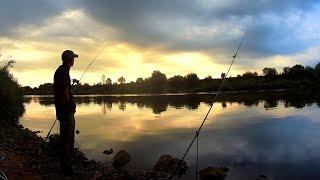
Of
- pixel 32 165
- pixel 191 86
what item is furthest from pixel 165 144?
pixel 191 86

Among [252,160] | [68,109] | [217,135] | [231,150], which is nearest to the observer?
[68,109]

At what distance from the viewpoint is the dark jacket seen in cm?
991

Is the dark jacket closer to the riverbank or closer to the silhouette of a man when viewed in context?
the silhouette of a man

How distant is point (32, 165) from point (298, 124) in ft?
64.6

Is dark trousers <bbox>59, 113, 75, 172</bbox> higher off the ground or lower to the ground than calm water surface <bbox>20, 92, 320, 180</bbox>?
higher

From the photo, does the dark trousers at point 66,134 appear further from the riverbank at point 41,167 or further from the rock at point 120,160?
the rock at point 120,160

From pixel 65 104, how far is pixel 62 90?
33cm

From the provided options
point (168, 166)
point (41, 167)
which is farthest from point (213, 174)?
point (41, 167)

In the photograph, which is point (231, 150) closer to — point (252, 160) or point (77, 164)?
point (252, 160)

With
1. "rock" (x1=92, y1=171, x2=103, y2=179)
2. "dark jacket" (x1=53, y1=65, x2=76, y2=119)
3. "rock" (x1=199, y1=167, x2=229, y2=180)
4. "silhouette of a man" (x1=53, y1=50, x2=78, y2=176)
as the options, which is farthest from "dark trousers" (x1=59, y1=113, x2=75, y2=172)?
"rock" (x1=199, y1=167, x2=229, y2=180)

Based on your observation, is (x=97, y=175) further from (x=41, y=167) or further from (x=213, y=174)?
(x=213, y=174)

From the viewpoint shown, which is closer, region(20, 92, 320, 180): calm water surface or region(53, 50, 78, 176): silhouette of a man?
region(53, 50, 78, 176): silhouette of a man

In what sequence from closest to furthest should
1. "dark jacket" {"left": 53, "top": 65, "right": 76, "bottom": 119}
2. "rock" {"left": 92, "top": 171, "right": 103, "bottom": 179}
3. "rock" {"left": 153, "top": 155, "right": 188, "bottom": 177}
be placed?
"dark jacket" {"left": 53, "top": 65, "right": 76, "bottom": 119} → "rock" {"left": 92, "top": 171, "right": 103, "bottom": 179} → "rock" {"left": 153, "top": 155, "right": 188, "bottom": 177}

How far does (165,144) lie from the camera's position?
67.5ft
